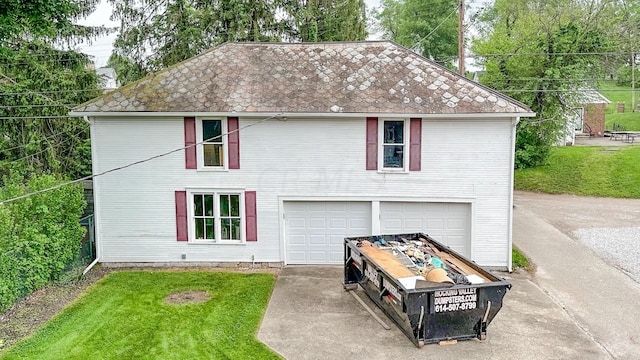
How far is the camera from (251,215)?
13570 mm

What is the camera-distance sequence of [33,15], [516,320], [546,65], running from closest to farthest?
[516,320]
[33,15]
[546,65]

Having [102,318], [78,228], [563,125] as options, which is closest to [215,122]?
[78,228]

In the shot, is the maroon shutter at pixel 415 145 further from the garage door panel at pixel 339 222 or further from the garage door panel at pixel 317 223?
the garage door panel at pixel 317 223

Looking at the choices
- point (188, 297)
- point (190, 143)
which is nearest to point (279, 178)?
point (190, 143)

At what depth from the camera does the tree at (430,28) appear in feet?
131

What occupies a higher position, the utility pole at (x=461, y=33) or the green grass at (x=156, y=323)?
the utility pole at (x=461, y=33)

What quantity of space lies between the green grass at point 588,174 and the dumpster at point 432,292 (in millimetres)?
17570

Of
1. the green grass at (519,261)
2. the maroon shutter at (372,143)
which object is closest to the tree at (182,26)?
the maroon shutter at (372,143)

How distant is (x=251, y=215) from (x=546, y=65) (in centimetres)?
1877

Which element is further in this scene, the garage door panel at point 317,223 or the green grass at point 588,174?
the green grass at point 588,174

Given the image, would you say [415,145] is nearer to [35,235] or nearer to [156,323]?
[156,323]

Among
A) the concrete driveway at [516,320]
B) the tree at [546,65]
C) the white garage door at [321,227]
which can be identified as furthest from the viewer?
the tree at [546,65]

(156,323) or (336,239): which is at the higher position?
(336,239)

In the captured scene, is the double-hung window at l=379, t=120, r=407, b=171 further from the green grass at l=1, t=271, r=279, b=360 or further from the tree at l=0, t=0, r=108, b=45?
the tree at l=0, t=0, r=108, b=45
